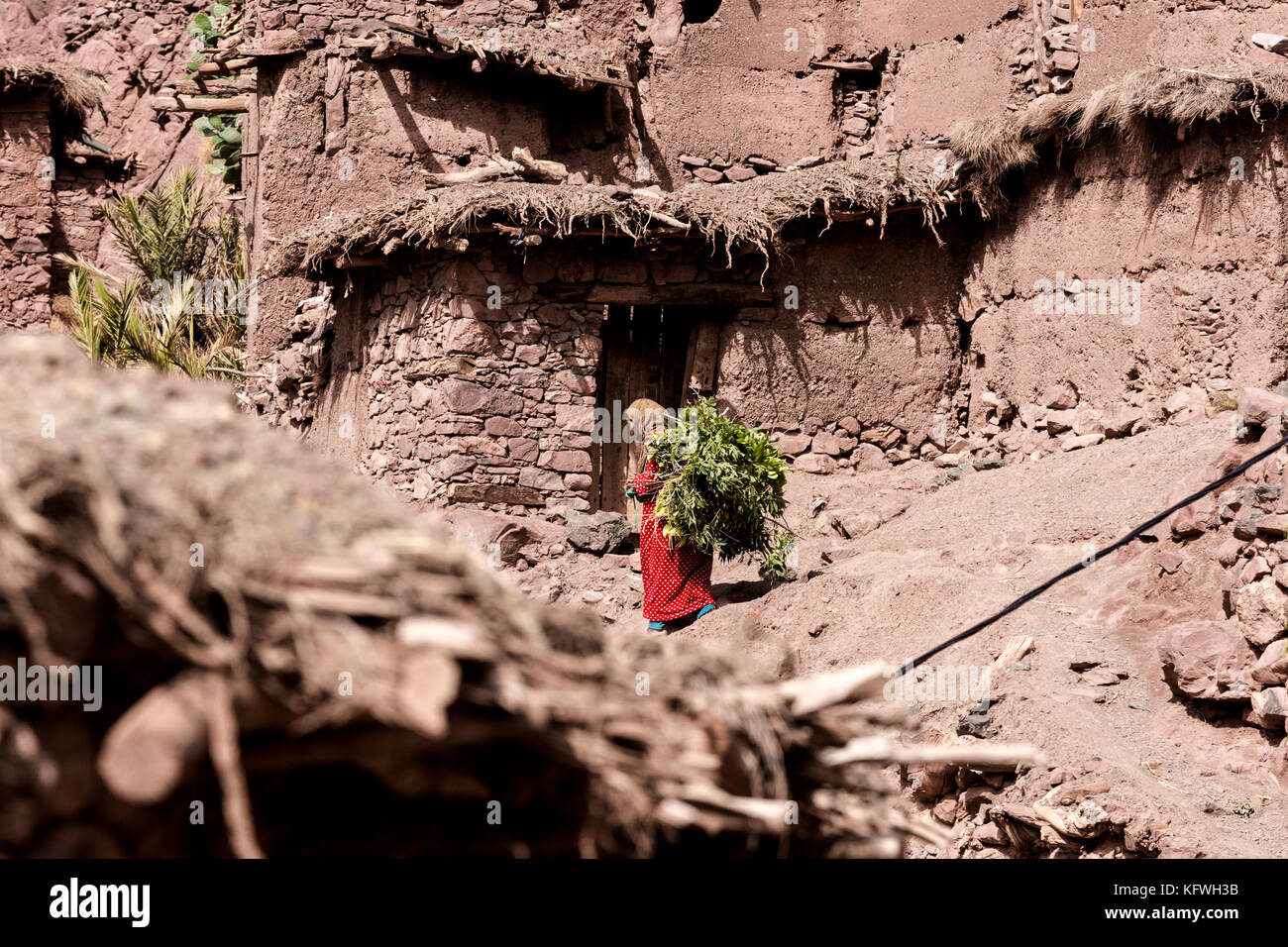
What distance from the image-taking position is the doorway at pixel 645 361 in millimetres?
11141

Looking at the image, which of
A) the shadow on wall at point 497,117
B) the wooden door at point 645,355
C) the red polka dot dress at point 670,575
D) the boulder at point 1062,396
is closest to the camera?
the red polka dot dress at point 670,575

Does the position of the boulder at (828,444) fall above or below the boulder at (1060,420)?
below

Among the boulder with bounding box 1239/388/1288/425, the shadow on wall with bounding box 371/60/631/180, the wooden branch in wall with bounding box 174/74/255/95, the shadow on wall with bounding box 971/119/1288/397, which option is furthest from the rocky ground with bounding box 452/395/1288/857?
the wooden branch in wall with bounding box 174/74/255/95

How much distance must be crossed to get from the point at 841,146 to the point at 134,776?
40.9ft

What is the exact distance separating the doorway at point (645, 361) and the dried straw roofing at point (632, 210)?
0.83m

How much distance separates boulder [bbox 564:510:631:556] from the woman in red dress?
108 cm

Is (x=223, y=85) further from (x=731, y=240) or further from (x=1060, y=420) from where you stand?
(x=1060, y=420)

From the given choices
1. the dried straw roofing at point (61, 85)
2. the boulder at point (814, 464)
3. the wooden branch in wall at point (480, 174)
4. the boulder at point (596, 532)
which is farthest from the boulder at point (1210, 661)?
the dried straw roofing at point (61, 85)

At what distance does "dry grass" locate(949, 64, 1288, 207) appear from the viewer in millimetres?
9562

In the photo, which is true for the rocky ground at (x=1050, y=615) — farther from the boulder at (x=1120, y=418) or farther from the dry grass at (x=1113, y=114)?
the dry grass at (x=1113, y=114)

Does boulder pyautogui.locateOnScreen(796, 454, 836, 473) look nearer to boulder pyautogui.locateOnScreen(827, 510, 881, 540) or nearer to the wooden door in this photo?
boulder pyautogui.locateOnScreen(827, 510, 881, 540)

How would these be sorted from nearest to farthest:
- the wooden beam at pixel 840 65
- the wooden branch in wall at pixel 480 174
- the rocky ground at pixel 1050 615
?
the rocky ground at pixel 1050 615 < the wooden branch in wall at pixel 480 174 < the wooden beam at pixel 840 65
